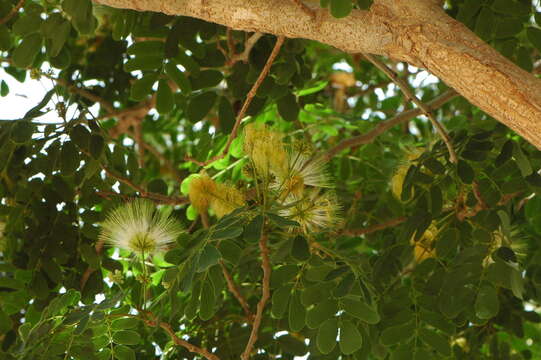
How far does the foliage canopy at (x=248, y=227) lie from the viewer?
1.82 m

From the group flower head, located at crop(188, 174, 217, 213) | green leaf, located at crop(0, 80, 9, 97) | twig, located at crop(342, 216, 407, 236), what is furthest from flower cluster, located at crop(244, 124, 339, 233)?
green leaf, located at crop(0, 80, 9, 97)

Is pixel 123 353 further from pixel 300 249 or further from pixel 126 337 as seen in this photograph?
pixel 300 249

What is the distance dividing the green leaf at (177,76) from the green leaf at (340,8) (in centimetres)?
74

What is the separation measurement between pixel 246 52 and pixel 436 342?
93 centimetres

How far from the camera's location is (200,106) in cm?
234

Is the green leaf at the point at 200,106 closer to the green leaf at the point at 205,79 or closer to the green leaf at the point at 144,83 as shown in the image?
the green leaf at the point at 205,79

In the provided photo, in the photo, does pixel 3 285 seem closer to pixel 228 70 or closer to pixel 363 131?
pixel 228 70

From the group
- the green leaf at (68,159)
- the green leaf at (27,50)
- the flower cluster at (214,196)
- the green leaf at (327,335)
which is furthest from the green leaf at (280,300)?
the green leaf at (27,50)

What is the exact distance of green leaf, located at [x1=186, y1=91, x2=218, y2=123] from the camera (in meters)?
→ 2.33

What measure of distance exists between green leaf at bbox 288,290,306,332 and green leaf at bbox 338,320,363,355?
0.14 metres

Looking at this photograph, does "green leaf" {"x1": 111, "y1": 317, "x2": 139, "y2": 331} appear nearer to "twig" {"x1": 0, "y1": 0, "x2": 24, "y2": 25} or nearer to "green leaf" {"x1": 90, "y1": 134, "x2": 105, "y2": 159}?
"green leaf" {"x1": 90, "y1": 134, "x2": 105, "y2": 159}

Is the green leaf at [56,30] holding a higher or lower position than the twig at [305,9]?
higher

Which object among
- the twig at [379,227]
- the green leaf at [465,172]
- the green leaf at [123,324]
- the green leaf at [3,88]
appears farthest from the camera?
the green leaf at [3,88]

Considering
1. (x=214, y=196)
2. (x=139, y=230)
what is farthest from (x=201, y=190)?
(x=139, y=230)
